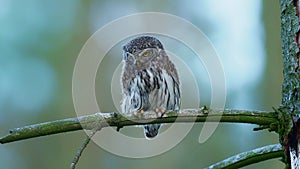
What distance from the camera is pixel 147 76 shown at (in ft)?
6.46

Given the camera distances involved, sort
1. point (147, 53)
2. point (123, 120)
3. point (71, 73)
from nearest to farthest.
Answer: point (123, 120)
point (147, 53)
point (71, 73)

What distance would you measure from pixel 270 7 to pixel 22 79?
2.91 metres

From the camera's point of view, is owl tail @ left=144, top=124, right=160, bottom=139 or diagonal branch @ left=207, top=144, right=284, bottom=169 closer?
diagonal branch @ left=207, top=144, right=284, bottom=169

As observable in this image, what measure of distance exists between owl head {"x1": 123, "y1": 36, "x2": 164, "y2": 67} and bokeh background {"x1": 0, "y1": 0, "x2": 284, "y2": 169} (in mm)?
1806

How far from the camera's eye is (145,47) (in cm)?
193

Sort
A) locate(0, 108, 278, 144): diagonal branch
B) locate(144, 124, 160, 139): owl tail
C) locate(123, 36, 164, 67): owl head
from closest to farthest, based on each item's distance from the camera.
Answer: locate(0, 108, 278, 144): diagonal branch, locate(123, 36, 164, 67): owl head, locate(144, 124, 160, 139): owl tail

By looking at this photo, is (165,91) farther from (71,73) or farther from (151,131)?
(71,73)

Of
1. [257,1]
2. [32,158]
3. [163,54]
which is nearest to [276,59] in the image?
[257,1]

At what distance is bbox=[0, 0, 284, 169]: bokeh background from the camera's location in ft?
14.0

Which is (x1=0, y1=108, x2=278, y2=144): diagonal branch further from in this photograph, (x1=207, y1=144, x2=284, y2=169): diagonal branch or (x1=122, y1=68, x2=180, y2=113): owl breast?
(x1=122, y1=68, x2=180, y2=113): owl breast

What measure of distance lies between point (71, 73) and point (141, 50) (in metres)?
3.41

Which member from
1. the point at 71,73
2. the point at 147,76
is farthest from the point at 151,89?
the point at 71,73

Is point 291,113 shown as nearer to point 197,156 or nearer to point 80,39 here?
point 197,156

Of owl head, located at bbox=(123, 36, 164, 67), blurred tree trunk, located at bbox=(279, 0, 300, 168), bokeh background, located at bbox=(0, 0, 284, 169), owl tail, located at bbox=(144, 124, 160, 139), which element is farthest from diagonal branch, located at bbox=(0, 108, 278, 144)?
bokeh background, located at bbox=(0, 0, 284, 169)
